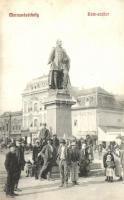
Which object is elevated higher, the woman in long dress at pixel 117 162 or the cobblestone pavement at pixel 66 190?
the woman in long dress at pixel 117 162

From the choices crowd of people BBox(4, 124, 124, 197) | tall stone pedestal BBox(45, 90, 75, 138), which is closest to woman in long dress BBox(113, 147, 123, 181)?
crowd of people BBox(4, 124, 124, 197)

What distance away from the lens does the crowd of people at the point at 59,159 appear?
342cm

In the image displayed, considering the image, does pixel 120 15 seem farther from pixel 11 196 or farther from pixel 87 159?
pixel 11 196

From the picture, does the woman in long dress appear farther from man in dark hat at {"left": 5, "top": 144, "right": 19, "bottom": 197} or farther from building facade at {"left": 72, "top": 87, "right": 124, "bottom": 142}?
man in dark hat at {"left": 5, "top": 144, "right": 19, "bottom": 197}

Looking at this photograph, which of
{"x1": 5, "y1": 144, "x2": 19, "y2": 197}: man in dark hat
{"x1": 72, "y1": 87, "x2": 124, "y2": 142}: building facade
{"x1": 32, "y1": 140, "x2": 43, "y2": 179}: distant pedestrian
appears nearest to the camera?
{"x1": 5, "y1": 144, "x2": 19, "y2": 197}: man in dark hat

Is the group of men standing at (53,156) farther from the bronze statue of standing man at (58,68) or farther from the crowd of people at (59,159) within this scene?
the bronze statue of standing man at (58,68)

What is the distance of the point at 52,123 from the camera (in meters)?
3.66

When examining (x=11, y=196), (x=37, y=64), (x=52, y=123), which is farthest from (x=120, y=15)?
(x=11, y=196)

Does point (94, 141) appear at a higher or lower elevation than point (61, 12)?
lower

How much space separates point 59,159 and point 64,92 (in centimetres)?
57

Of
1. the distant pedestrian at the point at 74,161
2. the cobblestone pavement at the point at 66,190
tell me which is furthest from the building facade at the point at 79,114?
the cobblestone pavement at the point at 66,190

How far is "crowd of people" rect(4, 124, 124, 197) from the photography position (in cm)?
342

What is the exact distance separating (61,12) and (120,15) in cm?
50

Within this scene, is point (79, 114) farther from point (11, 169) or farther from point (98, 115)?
point (11, 169)
